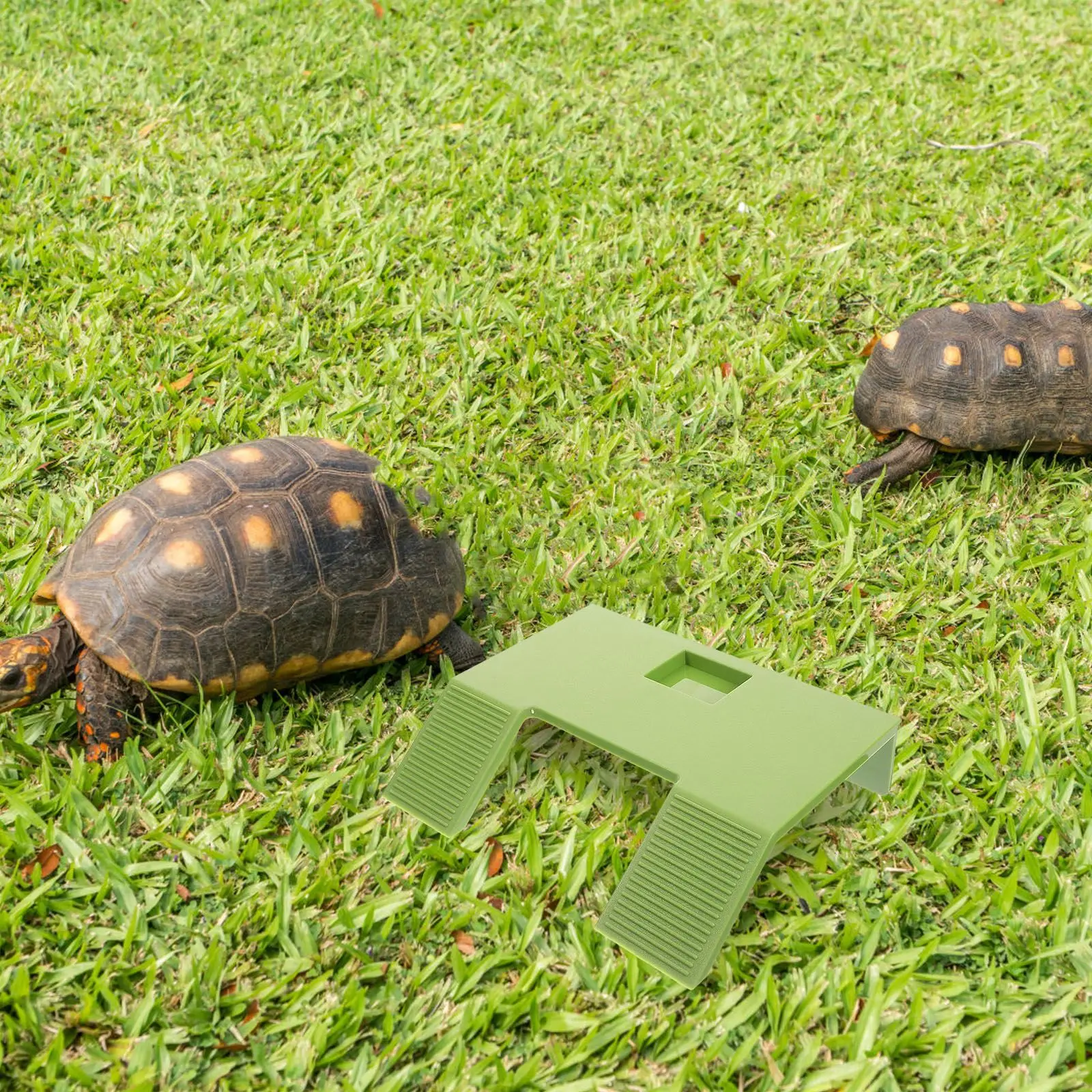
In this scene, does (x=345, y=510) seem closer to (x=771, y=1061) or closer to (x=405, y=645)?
(x=405, y=645)

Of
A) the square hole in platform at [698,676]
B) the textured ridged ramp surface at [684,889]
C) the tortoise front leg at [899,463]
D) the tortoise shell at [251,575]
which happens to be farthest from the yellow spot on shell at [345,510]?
the tortoise front leg at [899,463]

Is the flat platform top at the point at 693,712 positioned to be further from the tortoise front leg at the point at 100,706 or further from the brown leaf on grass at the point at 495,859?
the tortoise front leg at the point at 100,706

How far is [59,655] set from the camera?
2.91 metres

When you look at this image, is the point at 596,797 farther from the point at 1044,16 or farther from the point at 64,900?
the point at 1044,16

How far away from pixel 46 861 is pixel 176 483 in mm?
1022

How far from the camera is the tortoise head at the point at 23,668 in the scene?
2801mm

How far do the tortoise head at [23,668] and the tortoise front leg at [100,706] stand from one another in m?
0.09

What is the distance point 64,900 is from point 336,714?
0.84 metres

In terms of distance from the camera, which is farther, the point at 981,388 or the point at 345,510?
the point at 981,388

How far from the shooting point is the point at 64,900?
98.4 inches

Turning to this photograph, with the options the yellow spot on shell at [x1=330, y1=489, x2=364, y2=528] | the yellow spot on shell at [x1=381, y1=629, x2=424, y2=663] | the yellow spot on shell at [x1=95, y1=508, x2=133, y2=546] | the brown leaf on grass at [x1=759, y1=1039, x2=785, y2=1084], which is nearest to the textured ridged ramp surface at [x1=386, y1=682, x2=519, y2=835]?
the yellow spot on shell at [x1=381, y1=629, x2=424, y2=663]

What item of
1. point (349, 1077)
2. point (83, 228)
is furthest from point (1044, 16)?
point (349, 1077)

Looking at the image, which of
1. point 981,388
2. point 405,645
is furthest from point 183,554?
point 981,388

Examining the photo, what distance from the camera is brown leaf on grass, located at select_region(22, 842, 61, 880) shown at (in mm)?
2562
